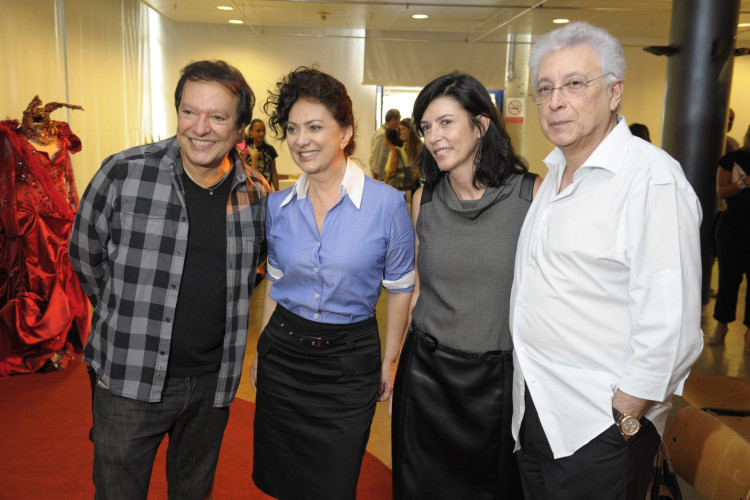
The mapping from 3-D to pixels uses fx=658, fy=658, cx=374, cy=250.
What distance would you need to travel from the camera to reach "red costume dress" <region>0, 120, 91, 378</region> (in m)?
4.36

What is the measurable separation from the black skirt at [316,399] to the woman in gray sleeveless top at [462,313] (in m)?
0.14

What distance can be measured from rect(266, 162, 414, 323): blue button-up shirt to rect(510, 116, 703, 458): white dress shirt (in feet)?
1.72

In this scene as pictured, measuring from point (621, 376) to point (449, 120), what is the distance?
0.99 meters

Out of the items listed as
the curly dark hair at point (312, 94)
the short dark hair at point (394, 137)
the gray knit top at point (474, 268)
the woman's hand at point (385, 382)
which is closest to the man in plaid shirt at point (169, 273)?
the curly dark hair at point (312, 94)

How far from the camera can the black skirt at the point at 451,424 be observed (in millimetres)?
2141

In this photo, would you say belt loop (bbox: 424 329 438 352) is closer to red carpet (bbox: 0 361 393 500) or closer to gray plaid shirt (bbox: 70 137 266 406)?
gray plaid shirt (bbox: 70 137 266 406)

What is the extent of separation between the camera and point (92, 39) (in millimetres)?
7758

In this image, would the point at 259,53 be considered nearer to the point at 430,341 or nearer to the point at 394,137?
the point at 394,137

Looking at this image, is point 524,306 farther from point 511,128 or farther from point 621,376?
point 511,128

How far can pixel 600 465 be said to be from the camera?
1.72 metres

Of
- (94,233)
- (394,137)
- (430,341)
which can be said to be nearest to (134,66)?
(394,137)

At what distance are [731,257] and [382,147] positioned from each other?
5055 millimetres

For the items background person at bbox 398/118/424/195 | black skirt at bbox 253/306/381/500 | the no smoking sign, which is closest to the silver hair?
black skirt at bbox 253/306/381/500

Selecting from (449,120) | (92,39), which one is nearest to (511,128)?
(92,39)
